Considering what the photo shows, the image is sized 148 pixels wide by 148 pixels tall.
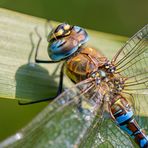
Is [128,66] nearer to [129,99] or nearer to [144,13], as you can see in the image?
[129,99]

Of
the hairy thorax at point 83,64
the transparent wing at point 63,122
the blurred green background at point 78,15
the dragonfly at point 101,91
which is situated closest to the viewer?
the transparent wing at point 63,122

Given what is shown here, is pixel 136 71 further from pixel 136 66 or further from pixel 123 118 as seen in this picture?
pixel 123 118

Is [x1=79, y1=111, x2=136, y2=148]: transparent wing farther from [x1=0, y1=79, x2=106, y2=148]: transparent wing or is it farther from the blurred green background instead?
the blurred green background

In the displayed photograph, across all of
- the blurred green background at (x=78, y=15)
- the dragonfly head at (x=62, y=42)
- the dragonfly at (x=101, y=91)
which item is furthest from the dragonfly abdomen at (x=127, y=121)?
the blurred green background at (x=78, y=15)

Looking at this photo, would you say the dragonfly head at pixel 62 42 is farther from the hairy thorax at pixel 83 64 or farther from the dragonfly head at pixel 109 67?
the dragonfly head at pixel 109 67

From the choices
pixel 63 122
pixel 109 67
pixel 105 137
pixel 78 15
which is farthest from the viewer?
pixel 78 15

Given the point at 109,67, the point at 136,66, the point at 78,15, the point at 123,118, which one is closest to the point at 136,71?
the point at 136,66

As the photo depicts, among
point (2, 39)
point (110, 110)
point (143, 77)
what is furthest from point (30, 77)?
point (143, 77)
